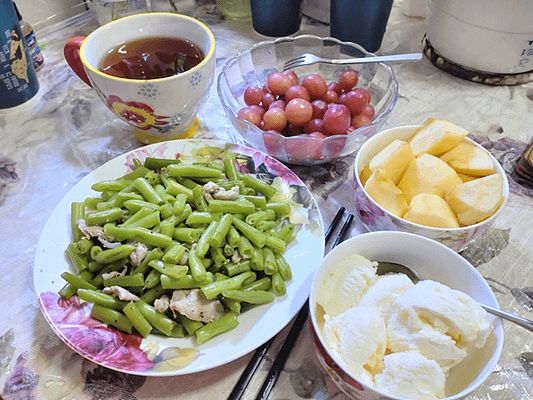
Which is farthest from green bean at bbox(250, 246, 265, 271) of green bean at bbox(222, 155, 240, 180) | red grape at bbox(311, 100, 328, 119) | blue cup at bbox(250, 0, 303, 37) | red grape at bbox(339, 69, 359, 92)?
blue cup at bbox(250, 0, 303, 37)

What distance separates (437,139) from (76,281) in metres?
0.71

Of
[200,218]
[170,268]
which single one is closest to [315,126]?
[200,218]

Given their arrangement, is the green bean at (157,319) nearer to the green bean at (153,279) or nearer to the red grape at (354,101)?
the green bean at (153,279)

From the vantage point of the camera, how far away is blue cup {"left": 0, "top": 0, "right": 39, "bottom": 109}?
3.39ft

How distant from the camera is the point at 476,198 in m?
0.77

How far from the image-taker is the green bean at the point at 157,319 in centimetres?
66

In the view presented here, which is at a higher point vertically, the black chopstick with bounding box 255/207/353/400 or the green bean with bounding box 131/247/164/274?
the green bean with bounding box 131/247/164/274

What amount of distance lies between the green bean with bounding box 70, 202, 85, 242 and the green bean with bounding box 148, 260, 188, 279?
0.53 feet

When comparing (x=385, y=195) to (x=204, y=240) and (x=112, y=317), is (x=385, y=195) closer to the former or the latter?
(x=204, y=240)

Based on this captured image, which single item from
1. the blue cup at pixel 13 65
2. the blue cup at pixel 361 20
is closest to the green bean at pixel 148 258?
the blue cup at pixel 13 65

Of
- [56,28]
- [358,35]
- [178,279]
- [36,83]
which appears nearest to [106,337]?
[178,279]

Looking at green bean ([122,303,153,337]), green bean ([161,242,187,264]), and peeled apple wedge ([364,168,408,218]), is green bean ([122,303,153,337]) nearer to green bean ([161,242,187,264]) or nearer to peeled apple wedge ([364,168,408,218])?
green bean ([161,242,187,264])

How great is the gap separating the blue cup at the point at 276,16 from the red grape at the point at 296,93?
506 mm

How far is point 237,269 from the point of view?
725 mm
